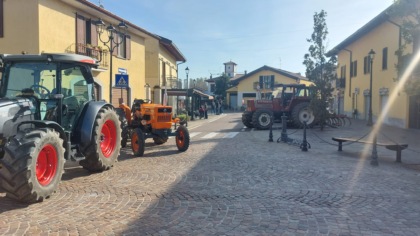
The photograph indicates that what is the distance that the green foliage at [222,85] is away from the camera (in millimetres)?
62375

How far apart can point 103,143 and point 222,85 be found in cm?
5573

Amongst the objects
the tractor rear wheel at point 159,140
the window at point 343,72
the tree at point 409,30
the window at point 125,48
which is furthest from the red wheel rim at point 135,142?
the window at point 343,72

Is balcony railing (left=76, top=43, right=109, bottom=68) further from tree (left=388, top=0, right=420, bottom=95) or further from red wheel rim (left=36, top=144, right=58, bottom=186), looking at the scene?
tree (left=388, top=0, right=420, bottom=95)

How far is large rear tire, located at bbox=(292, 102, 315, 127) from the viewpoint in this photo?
58.3ft

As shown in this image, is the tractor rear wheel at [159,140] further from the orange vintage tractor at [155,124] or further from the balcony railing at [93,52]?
the balcony railing at [93,52]

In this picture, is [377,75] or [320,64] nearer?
[320,64]

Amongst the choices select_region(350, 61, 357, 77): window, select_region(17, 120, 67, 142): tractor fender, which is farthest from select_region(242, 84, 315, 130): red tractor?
select_region(17, 120, 67, 142): tractor fender

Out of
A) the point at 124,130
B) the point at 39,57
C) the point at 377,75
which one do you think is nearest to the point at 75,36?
the point at 124,130

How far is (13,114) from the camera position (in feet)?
17.0

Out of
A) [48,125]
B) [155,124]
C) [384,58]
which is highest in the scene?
[384,58]

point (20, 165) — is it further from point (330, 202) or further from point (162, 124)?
point (162, 124)

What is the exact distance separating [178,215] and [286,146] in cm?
727

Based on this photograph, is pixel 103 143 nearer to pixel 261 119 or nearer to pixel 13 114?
pixel 13 114

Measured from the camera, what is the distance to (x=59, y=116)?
597cm
